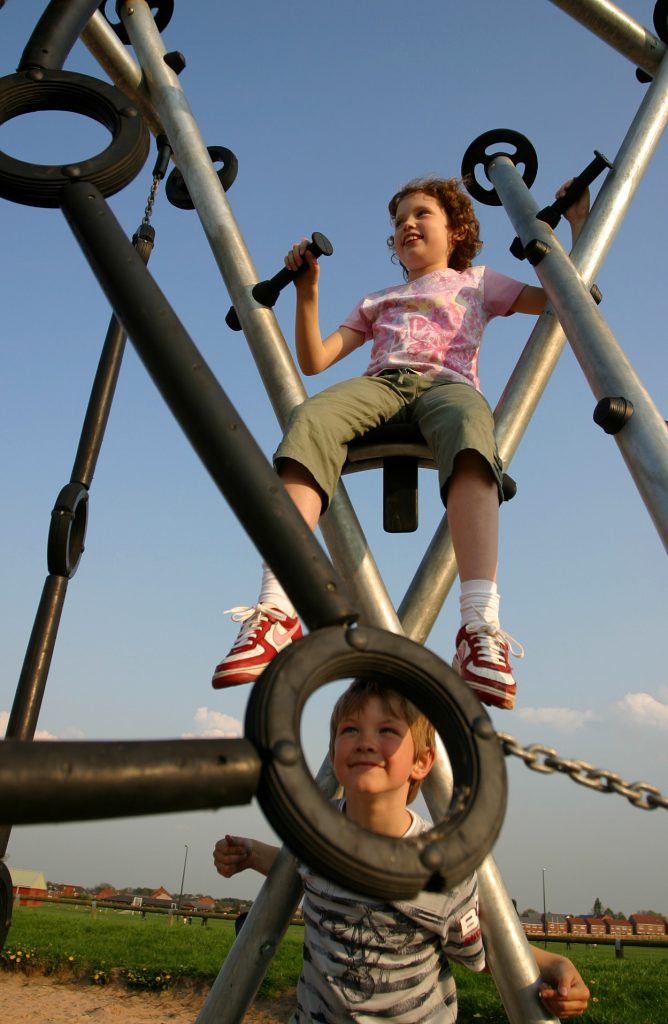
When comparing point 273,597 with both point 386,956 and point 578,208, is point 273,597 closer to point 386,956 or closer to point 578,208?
point 386,956

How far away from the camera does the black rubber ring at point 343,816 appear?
1.83 feet

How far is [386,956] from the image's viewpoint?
1584mm

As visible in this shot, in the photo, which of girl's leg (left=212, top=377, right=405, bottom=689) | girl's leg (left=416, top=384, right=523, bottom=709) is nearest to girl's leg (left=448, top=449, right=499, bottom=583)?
girl's leg (left=416, top=384, right=523, bottom=709)

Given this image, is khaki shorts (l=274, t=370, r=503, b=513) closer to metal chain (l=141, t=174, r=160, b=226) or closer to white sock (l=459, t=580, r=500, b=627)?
white sock (l=459, t=580, r=500, b=627)

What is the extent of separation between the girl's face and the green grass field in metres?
4.94

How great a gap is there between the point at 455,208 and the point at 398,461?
124cm

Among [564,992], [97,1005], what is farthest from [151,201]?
[97,1005]

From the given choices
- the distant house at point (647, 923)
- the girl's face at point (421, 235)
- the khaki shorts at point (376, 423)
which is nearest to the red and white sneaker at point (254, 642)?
the khaki shorts at point (376, 423)

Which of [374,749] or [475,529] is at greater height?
[475,529]

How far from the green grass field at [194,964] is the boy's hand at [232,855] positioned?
181 inches

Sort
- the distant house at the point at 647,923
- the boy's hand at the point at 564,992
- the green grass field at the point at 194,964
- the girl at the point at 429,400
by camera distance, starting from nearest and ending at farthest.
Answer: the boy's hand at the point at 564,992 → the girl at the point at 429,400 → the green grass field at the point at 194,964 → the distant house at the point at 647,923

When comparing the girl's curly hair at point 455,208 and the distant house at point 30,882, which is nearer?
the girl's curly hair at point 455,208

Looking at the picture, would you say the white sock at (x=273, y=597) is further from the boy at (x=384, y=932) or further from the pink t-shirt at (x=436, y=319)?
the pink t-shirt at (x=436, y=319)

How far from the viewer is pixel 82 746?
0.51 meters
